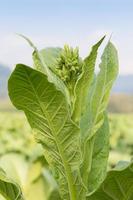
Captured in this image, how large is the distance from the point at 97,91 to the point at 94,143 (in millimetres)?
88

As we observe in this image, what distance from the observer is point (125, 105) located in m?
54.8

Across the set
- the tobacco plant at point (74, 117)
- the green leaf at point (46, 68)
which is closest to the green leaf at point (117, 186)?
the tobacco plant at point (74, 117)

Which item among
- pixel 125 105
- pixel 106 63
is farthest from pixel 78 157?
pixel 125 105

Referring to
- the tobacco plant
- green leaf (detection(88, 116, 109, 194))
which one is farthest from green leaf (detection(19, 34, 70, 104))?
green leaf (detection(88, 116, 109, 194))

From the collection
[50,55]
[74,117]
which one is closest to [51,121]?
[74,117]

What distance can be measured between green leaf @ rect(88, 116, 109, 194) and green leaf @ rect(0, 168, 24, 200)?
0.10 meters

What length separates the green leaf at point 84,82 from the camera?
2.18 ft

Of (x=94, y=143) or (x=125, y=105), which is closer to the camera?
(x=94, y=143)

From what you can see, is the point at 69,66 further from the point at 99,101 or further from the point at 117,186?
the point at 117,186

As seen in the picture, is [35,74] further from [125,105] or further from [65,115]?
[125,105]

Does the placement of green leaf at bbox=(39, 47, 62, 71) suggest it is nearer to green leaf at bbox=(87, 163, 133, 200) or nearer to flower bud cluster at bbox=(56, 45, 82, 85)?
flower bud cluster at bbox=(56, 45, 82, 85)

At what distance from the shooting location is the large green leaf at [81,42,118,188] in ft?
2.30

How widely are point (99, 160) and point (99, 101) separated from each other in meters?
0.09

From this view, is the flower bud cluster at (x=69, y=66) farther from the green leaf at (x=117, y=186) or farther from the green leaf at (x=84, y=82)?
the green leaf at (x=117, y=186)
